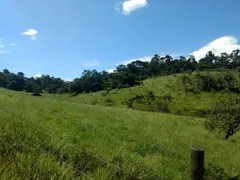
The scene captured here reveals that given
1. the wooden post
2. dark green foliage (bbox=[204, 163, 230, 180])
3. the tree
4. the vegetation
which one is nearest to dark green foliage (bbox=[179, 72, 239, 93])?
the vegetation

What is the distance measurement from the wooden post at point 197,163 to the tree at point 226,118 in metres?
22.9

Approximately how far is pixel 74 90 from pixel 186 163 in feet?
437

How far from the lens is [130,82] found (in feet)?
399

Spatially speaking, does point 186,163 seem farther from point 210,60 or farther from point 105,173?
point 210,60

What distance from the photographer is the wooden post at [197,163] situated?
4.12m

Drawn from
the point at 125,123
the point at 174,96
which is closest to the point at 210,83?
the point at 174,96

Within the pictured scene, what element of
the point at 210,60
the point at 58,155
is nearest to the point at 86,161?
the point at 58,155

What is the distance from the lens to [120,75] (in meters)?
129

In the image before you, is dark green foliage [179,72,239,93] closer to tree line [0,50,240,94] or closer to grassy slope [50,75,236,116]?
grassy slope [50,75,236,116]

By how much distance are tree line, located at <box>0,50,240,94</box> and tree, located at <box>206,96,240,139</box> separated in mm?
92014

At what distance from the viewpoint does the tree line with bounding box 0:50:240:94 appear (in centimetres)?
13125

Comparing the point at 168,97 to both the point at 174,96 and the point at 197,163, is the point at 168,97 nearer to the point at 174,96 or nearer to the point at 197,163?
the point at 174,96

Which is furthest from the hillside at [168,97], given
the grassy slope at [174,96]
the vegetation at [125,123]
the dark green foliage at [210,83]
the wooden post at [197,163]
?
the wooden post at [197,163]

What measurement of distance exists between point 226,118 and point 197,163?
23265mm
